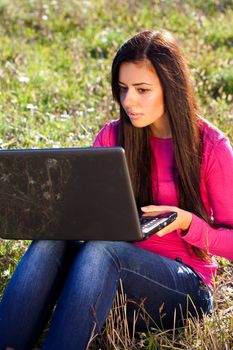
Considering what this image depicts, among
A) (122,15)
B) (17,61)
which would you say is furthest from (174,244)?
(122,15)

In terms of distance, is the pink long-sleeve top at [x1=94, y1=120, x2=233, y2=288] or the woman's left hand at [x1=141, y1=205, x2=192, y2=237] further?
the pink long-sleeve top at [x1=94, y1=120, x2=233, y2=288]

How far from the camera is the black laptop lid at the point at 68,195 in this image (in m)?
2.77

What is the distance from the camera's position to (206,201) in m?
3.44

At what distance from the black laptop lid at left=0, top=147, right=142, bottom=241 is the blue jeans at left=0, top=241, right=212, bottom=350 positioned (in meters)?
0.16

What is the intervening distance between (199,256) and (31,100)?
9.33ft

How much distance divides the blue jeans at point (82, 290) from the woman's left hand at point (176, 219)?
0.13 meters

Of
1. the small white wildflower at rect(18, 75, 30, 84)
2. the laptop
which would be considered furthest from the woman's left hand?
the small white wildflower at rect(18, 75, 30, 84)

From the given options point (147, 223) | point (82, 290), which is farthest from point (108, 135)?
point (82, 290)

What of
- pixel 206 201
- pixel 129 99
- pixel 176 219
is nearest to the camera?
pixel 176 219

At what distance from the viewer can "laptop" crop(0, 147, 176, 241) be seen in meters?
2.77

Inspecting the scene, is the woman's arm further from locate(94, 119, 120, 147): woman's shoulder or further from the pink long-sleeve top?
locate(94, 119, 120, 147): woman's shoulder

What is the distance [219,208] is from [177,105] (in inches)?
16.4

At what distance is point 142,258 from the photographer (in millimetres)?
3162

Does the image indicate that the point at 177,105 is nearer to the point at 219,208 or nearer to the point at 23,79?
the point at 219,208
